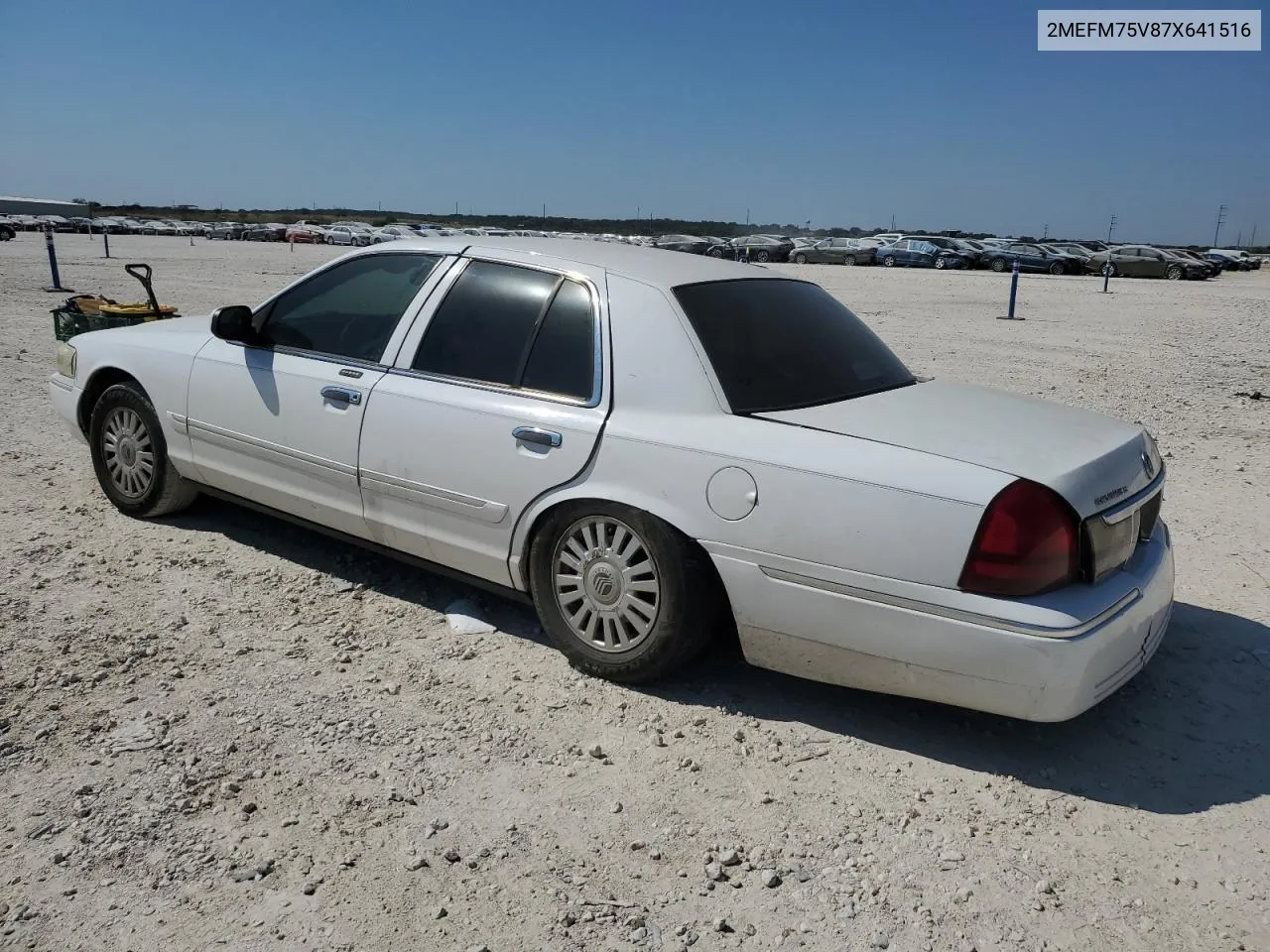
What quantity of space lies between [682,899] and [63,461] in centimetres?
543

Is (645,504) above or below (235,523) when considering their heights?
above

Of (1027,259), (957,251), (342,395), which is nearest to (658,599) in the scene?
(342,395)

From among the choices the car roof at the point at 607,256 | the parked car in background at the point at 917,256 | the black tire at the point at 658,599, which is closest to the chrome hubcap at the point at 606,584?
the black tire at the point at 658,599

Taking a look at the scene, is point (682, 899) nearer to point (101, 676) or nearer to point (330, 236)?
point (101, 676)

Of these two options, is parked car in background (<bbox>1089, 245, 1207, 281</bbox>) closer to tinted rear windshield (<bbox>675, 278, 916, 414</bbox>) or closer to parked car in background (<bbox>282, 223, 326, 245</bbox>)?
tinted rear windshield (<bbox>675, 278, 916, 414</bbox>)

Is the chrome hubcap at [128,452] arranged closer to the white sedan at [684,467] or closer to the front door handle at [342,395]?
the white sedan at [684,467]

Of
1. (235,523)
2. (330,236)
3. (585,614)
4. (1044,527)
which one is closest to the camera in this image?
(1044,527)

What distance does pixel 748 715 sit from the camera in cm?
355

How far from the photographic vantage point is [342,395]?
13.8ft

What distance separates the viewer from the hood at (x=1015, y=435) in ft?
10.1

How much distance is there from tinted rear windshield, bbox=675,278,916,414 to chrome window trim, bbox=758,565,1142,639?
1.99 feet

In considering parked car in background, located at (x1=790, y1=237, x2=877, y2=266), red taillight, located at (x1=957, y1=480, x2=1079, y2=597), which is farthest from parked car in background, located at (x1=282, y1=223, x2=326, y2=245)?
red taillight, located at (x1=957, y1=480, x2=1079, y2=597)

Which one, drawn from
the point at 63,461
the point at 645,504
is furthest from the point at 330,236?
the point at 645,504

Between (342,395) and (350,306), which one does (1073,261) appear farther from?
(342,395)
